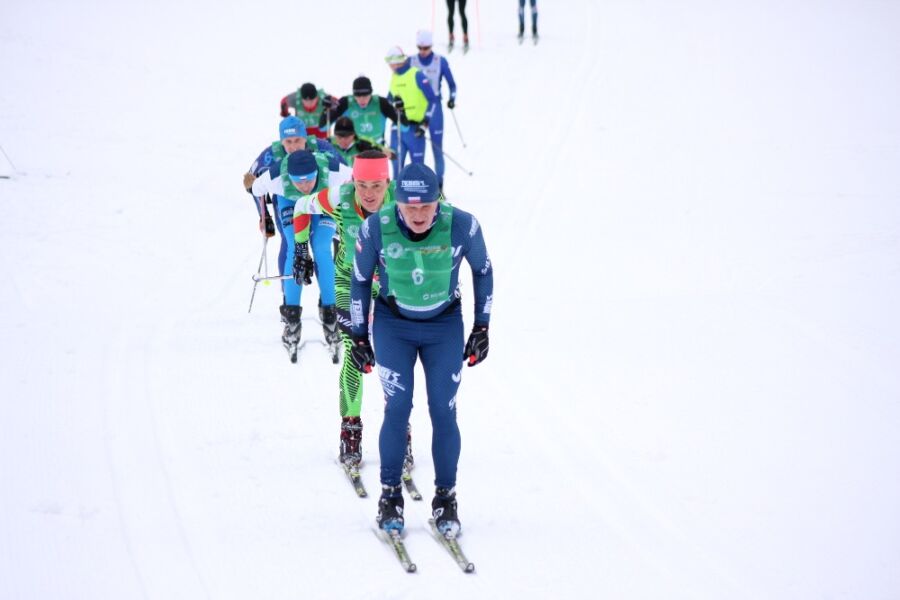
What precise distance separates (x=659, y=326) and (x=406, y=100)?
5.75 meters

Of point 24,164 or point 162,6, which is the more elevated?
point 162,6

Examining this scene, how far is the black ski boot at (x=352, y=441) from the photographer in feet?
18.5

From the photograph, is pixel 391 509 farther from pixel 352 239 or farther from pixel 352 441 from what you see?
pixel 352 239

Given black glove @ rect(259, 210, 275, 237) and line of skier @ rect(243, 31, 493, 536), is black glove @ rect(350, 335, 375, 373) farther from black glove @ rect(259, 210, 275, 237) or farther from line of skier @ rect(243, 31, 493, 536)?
black glove @ rect(259, 210, 275, 237)

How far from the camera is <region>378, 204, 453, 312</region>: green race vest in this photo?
4480 mm

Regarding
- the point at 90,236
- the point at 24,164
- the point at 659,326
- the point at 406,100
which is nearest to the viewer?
the point at 659,326

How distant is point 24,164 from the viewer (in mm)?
13086

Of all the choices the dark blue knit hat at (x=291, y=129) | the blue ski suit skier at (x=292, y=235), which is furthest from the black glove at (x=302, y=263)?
the dark blue knit hat at (x=291, y=129)

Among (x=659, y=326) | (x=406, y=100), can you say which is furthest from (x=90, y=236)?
(x=659, y=326)

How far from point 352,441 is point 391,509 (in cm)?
86

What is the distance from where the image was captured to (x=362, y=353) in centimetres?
474

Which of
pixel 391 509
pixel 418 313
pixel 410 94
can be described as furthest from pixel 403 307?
pixel 410 94

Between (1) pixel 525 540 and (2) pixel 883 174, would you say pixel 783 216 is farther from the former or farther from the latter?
(1) pixel 525 540

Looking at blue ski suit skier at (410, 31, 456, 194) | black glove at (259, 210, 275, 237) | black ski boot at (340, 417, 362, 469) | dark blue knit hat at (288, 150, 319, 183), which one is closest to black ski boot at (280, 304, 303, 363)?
black glove at (259, 210, 275, 237)
